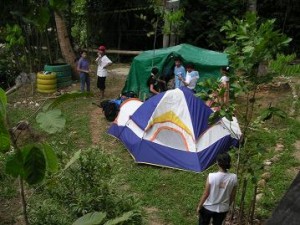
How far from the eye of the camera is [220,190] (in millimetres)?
4508

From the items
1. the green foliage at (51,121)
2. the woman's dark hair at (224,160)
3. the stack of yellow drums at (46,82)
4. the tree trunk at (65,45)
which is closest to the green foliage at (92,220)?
the green foliage at (51,121)

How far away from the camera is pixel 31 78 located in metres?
12.6

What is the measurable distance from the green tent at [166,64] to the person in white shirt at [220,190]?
19.9 feet

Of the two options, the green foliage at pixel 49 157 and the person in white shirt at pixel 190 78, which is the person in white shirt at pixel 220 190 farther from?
the person in white shirt at pixel 190 78

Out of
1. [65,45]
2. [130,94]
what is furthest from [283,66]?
[65,45]

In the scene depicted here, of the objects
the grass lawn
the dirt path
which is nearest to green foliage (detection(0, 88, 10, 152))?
the grass lawn

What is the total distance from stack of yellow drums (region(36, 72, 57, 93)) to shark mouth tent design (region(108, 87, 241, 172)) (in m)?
4.87

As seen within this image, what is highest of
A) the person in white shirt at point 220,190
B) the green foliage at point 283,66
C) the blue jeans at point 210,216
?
the green foliage at point 283,66

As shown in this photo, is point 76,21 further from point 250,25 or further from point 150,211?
point 250,25

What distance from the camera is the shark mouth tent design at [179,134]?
7379 mm

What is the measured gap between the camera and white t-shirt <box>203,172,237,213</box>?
176 inches

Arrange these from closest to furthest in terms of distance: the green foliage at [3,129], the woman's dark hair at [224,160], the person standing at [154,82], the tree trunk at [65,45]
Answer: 1. the green foliage at [3,129]
2. the woman's dark hair at [224,160]
3. the person standing at [154,82]
4. the tree trunk at [65,45]

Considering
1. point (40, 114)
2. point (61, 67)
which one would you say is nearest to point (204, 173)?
point (40, 114)

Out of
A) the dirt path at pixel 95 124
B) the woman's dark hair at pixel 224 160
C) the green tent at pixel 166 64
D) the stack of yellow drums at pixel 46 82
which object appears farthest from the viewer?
the stack of yellow drums at pixel 46 82
